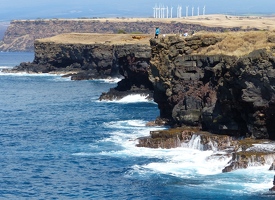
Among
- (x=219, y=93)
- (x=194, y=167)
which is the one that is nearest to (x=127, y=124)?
(x=219, y=93)

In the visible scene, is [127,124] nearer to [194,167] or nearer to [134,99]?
[194,167]

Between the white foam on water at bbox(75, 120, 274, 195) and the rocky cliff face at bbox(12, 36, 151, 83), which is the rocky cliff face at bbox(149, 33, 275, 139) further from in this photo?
the rocky cliff face at bbox(12, 36, 151, 83)

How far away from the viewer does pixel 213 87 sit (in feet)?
173

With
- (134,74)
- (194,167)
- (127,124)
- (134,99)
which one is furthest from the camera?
(134,74)

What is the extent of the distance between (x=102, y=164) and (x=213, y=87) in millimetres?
12383

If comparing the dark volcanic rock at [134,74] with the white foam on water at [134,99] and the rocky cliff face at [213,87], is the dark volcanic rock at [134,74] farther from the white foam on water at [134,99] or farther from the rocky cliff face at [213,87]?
the rocky cliff face at [213,87]

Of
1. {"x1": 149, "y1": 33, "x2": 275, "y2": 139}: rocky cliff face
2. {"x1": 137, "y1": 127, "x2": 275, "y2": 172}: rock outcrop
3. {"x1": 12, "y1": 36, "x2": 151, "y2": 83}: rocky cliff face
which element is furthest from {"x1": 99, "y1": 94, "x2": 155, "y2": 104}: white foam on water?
{"x1": 137, "y1": 127, "x2": 275, "y2": 172}: rock outcrop

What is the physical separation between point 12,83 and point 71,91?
20.6 m

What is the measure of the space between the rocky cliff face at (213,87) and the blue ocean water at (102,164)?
3.00 metres

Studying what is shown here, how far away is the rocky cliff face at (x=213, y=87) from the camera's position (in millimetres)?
43625

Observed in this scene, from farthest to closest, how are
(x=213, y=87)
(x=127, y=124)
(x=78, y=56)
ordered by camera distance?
1. (x=78, y=56)
2. (x=127, y=124)
3. (x=213, y=87)

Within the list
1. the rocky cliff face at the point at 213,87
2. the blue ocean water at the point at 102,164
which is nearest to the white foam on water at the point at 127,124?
the blue ocean water at the point at 102,164

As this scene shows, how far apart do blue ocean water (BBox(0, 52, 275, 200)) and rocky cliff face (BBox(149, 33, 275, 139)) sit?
2996 mm

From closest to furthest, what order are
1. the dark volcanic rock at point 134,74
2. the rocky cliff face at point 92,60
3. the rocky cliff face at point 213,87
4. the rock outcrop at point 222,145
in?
1. the rock outcrop at point 222,145
2. the rocky cliff face at point 213,87
3. the dark volcanic rock at point 134,74
4. the rocky cliff face at point 92,60
